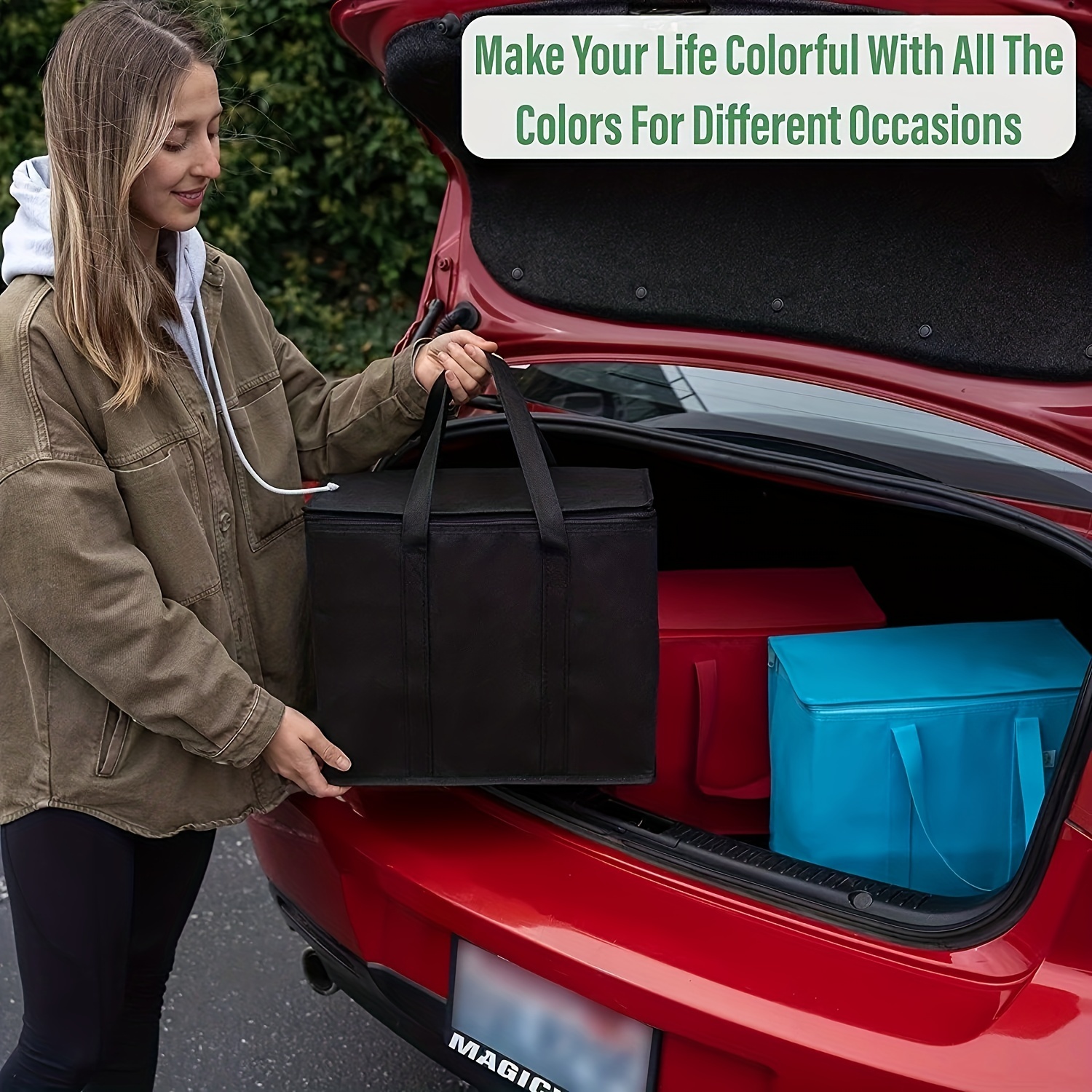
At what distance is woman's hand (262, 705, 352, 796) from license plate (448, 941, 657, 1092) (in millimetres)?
257

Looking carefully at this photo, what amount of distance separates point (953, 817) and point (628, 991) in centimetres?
54

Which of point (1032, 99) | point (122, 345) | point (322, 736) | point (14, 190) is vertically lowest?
point (322, 736)

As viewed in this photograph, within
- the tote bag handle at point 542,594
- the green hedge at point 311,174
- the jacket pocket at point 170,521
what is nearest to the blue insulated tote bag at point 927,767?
the tote bag handle at point 542,594

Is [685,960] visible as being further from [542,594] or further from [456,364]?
[456,364]

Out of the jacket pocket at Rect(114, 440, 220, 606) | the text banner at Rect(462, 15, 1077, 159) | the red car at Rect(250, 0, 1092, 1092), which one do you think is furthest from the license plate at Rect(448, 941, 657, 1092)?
the text banner at Rect(462, 15, 1077, 159)

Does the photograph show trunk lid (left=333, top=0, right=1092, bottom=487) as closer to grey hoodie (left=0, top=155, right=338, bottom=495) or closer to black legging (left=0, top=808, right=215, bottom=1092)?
grey hoodie (left=0, top=155, right=338, bottom=495)

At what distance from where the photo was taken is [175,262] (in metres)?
1.53

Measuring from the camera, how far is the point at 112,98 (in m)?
1.36

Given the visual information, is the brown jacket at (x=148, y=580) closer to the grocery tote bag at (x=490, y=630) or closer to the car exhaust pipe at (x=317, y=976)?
the grocery tote bag at (x=490, y=630)

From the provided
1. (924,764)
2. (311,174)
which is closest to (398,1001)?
(924,764)

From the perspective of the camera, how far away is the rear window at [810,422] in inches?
64.3

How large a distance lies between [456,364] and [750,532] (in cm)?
83

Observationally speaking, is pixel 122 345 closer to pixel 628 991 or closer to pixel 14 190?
pixel 14 190

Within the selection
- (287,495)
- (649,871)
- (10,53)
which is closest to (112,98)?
(287,495)
